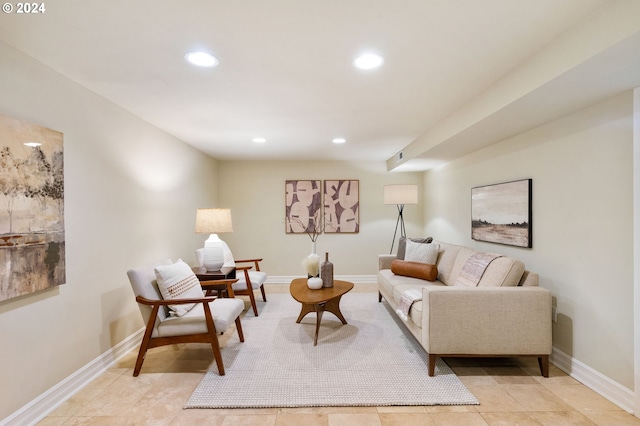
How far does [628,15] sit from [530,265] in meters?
2.11

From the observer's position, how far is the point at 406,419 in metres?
1.87

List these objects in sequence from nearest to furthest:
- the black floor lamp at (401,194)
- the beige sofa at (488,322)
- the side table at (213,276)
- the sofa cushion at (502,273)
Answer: the beige sofa at (488,322) → the sofa cushion at (502,273) → the side table at (213,276) → the black floor lamp at (401,194)

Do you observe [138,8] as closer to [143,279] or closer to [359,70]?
[359,70]

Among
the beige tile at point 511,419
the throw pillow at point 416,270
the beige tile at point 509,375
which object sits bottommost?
the beige tile at point 509,375

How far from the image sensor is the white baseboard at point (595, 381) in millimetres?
1922

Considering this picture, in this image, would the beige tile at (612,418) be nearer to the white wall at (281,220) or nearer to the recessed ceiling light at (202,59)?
the recessed ceiling light at (202,59)

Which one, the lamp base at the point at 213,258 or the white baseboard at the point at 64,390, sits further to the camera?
the lamp base at the point at 213,258

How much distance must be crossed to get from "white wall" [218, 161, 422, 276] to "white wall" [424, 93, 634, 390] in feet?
9.05

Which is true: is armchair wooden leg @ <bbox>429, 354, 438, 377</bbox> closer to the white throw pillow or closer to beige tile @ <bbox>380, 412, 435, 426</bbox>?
beige tile @ <bbox>380, 412, 435, 426</bbox>

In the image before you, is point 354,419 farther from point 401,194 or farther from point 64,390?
point 401,194

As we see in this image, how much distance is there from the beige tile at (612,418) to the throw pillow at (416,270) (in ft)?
5.77

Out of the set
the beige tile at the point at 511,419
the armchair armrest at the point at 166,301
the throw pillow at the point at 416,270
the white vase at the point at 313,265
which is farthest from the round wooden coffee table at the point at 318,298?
the beige tile at the point at 511,419

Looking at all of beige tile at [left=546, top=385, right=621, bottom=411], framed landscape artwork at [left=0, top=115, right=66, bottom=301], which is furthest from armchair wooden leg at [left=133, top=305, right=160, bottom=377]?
beige tile at [left=546, top=385, right=621, bottom=411]

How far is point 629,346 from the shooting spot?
1.95 meters
